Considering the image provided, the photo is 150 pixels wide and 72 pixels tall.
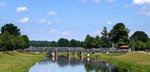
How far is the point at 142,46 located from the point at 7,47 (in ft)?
272

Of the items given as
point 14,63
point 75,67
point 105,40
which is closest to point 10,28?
point 105,40

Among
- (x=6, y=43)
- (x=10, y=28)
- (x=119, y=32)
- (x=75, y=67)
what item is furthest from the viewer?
(x=10, y=28)

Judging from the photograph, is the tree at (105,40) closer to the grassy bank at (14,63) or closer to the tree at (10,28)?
the tree at (10,28)

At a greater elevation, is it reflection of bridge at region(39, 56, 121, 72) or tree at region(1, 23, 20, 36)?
tree at region(1, 23, 20, 36)

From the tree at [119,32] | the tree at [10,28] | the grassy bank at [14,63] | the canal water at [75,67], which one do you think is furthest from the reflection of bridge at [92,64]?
the tree at [10,28]

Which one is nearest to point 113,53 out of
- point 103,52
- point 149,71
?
point 103,52

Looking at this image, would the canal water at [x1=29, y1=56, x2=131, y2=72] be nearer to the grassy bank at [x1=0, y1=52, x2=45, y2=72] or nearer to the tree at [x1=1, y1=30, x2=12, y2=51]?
the grassy bank at [x1=0, y1=52, x2=45, y2=72]

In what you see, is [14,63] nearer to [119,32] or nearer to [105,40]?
[119,32]

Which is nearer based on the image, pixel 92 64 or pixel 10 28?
pixel 92 64

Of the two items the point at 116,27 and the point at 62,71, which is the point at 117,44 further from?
the point at 62,71

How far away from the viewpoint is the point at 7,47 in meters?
A: 130

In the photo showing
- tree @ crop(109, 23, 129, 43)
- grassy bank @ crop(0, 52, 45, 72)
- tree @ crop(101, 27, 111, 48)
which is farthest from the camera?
tree @ crop(101, 27, 111, 48)

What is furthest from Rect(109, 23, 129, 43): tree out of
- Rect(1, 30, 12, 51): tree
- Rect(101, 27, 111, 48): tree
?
Rect(1, 30, 12, 51): tree

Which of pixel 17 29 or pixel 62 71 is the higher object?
pixel 17 29
